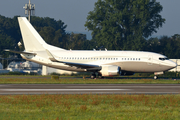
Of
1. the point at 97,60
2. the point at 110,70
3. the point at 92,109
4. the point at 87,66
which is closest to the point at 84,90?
the point at 92,109

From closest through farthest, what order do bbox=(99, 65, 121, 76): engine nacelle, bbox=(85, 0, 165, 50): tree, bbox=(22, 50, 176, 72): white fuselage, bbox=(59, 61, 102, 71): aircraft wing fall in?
bbox=(99, 65, 121, 76): engine nacelle, bbox=(59, 61, 102, 71): aircraft wing, bbox=(22, 50, 176, 72): white fuselage, bbox=(85, 0, 165, 50): tree

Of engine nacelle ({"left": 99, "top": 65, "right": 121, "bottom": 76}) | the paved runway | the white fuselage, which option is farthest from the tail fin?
the paved runway

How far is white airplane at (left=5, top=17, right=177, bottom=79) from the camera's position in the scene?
40000mm

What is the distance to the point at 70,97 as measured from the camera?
62.4 ft

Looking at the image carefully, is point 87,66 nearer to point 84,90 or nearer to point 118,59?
point 118,59

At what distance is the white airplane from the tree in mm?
35159

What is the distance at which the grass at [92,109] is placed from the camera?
12.7 m

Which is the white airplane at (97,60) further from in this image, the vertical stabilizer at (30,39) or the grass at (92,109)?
the grass at (92,109)

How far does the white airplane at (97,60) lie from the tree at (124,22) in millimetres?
35159

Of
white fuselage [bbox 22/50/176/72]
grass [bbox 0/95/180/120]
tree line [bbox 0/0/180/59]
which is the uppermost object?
tree line [bbox 0/0/180/59]

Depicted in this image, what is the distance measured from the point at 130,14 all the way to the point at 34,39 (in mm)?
42929

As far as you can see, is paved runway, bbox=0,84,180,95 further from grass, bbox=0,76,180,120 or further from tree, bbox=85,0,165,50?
tree, bbox=85,0,165,50

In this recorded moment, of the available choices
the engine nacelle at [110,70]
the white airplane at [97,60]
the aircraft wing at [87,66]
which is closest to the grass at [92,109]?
the engine nacelle at [110,70]

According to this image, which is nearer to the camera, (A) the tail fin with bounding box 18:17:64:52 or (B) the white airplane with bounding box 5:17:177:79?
(B) the white airplane with bounding box 5:17:177:79
